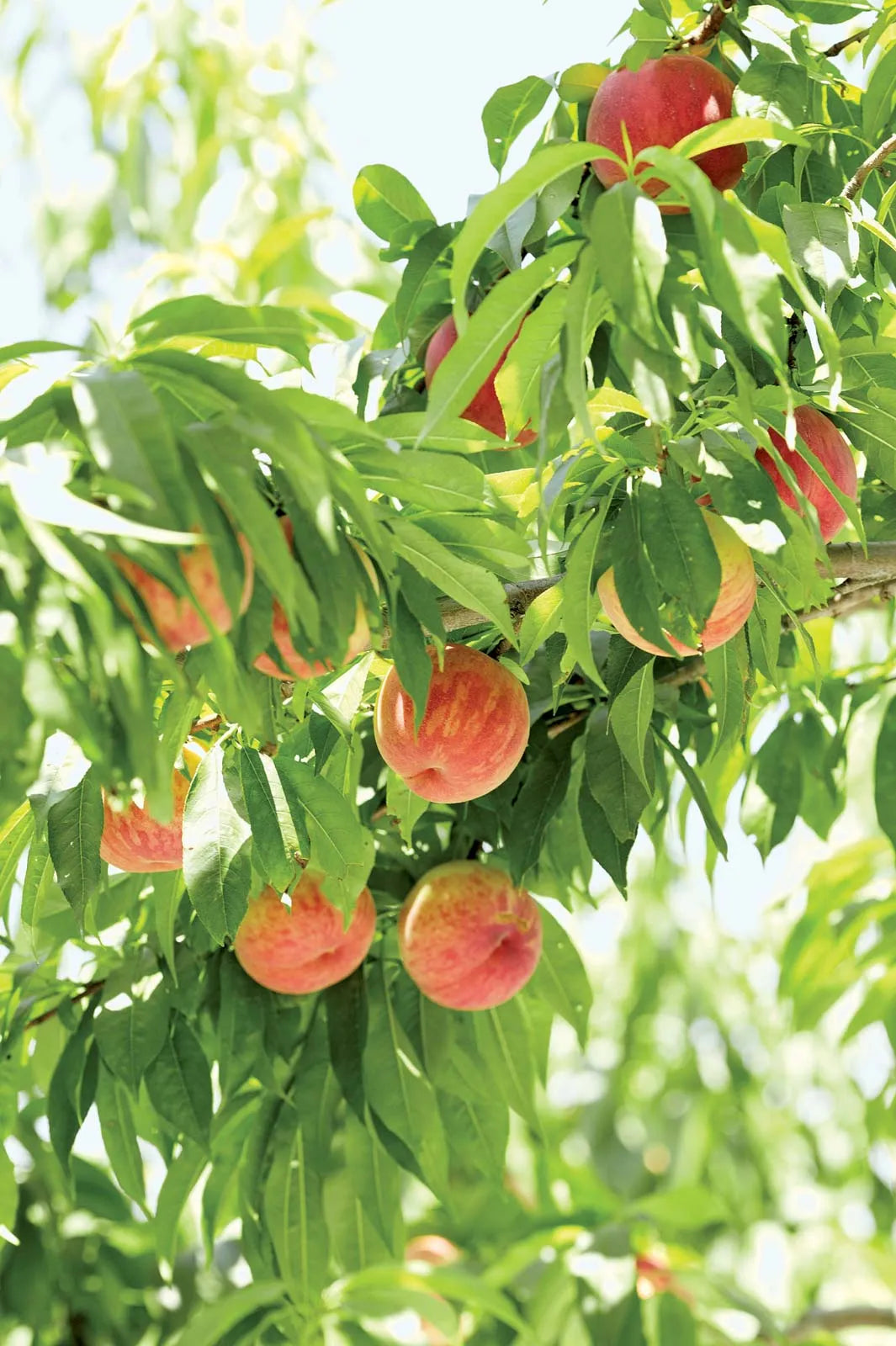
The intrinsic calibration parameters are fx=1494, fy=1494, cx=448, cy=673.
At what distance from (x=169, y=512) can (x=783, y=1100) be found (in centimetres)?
286

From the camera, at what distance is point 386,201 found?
131 cm

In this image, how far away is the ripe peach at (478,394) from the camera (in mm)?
1286

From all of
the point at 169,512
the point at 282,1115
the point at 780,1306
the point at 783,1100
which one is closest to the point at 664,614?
the point at 169,512

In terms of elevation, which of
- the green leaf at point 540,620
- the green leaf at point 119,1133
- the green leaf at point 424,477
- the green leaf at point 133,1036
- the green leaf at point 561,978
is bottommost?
the green leaf at point 561,978

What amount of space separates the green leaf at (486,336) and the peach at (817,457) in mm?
267

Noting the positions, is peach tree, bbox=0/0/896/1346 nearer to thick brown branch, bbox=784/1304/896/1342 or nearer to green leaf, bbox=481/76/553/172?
green leaf, bbox=481/76/553/172

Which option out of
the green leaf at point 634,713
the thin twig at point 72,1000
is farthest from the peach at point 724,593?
the thin twig at point 72,1000

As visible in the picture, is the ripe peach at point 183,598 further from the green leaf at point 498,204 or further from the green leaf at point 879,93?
the green leaf at point 879,93

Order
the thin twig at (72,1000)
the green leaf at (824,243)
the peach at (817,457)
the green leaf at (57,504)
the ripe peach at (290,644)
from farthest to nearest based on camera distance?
the thin twig at (72,1000) → the peach at (817,457) → the green leaf at (824,243) → the ripe peach at (290,644) → the green leaf at (57,504)

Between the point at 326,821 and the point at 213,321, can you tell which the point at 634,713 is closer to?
the point at 326,821

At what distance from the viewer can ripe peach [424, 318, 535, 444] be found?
129cm

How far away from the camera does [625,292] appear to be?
0.77 meters

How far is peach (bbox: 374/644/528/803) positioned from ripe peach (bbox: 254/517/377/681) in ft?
0.78

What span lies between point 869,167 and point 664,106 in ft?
0.53
